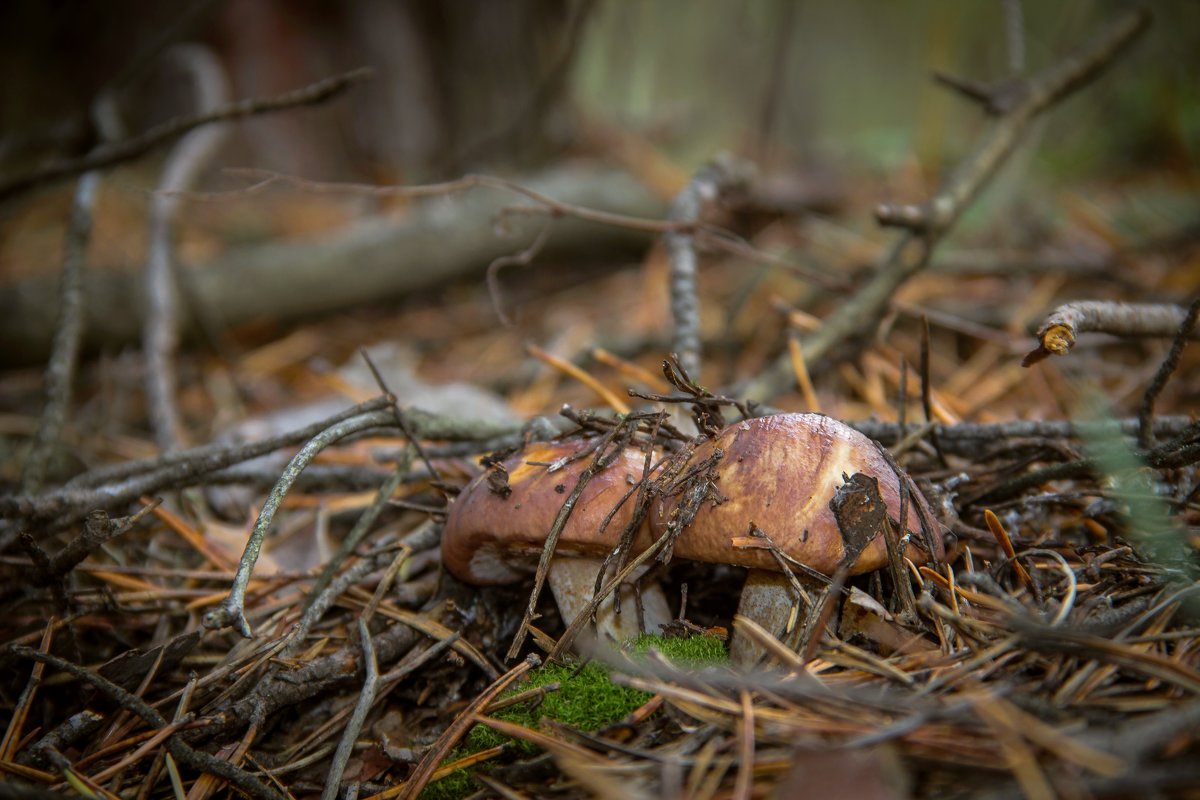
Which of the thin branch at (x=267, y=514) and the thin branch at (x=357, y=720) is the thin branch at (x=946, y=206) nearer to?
the thin branch at (x=267, y=514)

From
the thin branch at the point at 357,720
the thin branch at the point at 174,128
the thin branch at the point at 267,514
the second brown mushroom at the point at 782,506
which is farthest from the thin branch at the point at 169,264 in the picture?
the second brown mushroom at the point at 782,506

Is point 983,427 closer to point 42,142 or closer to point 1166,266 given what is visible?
point 1166,266

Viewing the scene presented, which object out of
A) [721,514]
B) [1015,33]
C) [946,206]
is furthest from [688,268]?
[1015,33]

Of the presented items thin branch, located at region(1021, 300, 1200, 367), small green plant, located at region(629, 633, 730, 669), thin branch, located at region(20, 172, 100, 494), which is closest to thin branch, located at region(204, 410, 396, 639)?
small green plant, located at region(629, 633, 730, 669)

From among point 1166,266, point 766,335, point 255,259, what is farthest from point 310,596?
point 1166,266

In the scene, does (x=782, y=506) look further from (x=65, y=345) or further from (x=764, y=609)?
(x=65, y=345)

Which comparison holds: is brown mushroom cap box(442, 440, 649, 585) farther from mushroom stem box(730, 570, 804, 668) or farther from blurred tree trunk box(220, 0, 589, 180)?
blurred tree trunk box(220, 0, 589, 180)
